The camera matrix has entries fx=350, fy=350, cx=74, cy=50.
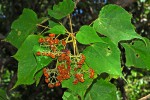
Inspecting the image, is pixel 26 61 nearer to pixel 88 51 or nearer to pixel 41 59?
pixel 41 59

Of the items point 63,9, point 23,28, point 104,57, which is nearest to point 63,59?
point 104,57

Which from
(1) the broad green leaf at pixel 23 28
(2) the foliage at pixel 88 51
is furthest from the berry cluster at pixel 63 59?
(1) the broad green leaf at pixel 23 28

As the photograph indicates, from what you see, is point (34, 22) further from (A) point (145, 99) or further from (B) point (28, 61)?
(A) point (145, 99)

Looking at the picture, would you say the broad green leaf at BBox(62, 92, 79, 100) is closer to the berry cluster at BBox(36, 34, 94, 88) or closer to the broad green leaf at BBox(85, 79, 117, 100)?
the broad green leaf at BBox(85, 79, 117, 100)

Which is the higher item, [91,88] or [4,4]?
[4,4]

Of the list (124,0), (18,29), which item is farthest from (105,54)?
(124,0)

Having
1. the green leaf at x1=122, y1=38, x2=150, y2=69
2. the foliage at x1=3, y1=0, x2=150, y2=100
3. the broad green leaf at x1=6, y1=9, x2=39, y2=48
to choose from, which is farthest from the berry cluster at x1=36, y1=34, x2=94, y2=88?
the green leaf at x1=122, y1=38, x2=150, y2=69
